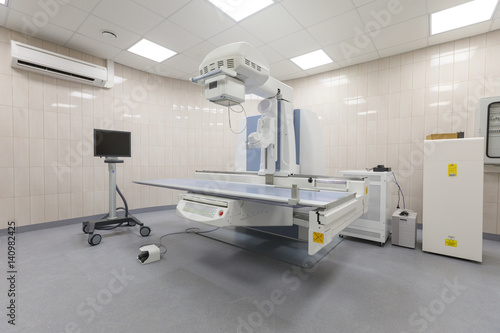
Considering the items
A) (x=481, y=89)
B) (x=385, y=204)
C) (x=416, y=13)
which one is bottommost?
(x=385, y=204)

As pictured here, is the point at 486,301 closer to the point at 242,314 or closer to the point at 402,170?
the point at 242,314

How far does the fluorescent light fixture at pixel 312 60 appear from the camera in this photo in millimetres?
4055

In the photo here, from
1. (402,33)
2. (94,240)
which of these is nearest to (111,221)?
(94,240)

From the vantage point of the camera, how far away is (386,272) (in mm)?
2254

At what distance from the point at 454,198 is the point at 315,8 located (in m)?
2.86

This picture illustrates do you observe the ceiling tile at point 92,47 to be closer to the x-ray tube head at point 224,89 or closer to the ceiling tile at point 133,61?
the ceiling tile at point 133,61

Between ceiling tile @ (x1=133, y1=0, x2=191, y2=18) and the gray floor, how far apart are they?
3047mm

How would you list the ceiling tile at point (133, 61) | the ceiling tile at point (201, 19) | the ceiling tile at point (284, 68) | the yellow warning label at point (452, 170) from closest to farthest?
the yellow warning label at point (452, 170), the ceiling tile at point (201, 19), the ceiling tile at point (133, 61), the ceiling tile at point (284, 68)

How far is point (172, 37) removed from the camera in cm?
352

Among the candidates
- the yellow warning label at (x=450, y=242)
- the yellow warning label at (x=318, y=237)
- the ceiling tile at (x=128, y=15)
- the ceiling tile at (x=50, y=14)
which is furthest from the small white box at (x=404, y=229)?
the ceiling tile at (x=50, y=14)

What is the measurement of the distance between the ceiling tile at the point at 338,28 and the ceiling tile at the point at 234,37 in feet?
2.83

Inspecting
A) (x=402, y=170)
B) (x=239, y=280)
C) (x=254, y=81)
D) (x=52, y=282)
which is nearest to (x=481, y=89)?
(x=402, y=170)

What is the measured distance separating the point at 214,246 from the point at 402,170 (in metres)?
3.37

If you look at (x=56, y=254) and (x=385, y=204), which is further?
(x=385, y=204)
